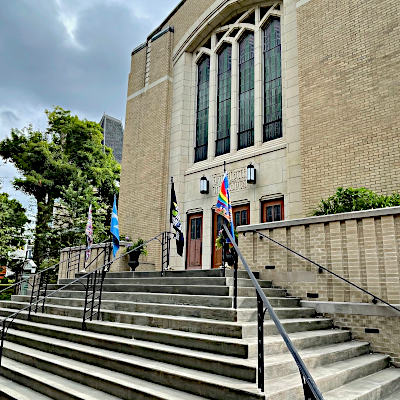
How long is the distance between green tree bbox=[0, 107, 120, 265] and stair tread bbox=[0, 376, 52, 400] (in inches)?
551

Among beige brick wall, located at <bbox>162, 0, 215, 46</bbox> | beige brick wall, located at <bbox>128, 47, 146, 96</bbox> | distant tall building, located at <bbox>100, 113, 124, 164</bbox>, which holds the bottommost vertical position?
beige brick wall, located at <bbox>128, 47, 146, 96</bbox>

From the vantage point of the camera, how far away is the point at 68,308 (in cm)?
761

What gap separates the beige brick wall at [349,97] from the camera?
8.59m

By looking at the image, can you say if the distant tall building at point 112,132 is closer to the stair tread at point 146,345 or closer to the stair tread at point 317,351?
the stair tread at point 146,345

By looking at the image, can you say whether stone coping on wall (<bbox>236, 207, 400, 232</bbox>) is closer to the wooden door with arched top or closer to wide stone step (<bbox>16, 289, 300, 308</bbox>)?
wide stone step (<bbox>16, 289, 300, 308</bbox>)

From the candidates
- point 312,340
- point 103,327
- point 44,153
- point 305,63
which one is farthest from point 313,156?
point 44,153

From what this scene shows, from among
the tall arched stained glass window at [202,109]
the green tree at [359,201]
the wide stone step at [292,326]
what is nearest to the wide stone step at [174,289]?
the wide stone step at [292,326]

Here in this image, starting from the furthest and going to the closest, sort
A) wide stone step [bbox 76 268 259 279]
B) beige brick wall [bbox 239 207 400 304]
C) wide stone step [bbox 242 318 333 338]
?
wide stone step [bbox 76 268 259 279] → beige brick wall [bbox 239 207 400 304] → wide stone step [bbox 242 318 333 338]

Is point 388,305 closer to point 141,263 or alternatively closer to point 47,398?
point 47,398

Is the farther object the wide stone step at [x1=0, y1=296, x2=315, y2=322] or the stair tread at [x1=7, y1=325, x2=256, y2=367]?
the wide stone step at [x1=0, y1=296, x2=315, y2=322]

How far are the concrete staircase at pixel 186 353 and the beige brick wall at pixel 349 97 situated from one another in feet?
12.2

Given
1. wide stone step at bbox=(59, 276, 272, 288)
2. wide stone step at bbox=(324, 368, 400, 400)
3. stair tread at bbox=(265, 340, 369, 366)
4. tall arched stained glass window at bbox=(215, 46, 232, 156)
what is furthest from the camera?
tall arched stained glass window at bbox=(215, 46, 232, 156)

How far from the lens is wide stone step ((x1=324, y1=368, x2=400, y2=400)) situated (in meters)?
3.88

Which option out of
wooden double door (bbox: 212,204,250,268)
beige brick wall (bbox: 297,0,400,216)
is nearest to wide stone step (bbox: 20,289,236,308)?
A: beige brick wall (bbox: 297,0,400,216)
